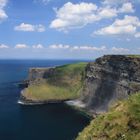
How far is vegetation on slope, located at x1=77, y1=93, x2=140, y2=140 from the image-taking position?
2628cm

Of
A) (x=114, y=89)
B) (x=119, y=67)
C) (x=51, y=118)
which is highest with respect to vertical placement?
(x=119, y=67)

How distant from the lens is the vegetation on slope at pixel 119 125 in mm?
26281

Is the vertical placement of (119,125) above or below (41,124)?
above

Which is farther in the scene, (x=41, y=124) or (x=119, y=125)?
(x=41, y=124)

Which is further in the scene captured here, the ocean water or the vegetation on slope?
the ocean water

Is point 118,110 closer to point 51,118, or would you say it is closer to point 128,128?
point 128,128

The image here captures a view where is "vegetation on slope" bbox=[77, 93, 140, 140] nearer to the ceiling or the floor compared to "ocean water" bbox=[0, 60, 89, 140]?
nearer to the ceiling

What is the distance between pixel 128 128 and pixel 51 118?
152079 millimetres

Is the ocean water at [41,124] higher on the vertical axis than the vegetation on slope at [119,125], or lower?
lower

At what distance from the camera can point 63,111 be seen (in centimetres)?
19438

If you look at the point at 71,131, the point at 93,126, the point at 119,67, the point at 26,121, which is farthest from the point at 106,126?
the point at 119,67

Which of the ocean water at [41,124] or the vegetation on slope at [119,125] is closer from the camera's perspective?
the vegetation on slope at [119,125]

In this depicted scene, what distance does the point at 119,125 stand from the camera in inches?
1067

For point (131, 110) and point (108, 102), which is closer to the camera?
point (131, 110)
